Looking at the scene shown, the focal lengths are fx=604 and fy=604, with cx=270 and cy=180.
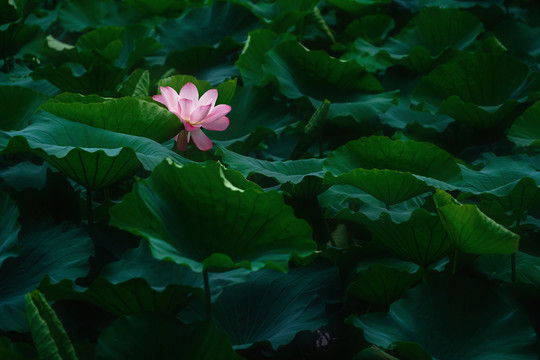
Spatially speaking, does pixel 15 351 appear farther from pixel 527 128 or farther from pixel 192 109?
pixel 527 128

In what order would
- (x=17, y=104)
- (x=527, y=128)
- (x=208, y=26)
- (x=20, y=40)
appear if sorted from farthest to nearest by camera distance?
(x=208, y=26), (x=20, y=40), (x=527, y=128), (x=17, y=104)

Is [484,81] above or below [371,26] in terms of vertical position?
above

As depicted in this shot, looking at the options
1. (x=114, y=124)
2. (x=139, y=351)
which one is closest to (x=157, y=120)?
(x=114, y=124)

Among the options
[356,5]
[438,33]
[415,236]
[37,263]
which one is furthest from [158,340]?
[356,5]

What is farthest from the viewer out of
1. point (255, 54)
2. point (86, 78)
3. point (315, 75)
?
point (255, 54)

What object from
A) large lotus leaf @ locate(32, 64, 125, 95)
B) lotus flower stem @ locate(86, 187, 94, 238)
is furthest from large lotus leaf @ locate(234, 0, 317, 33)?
lotus flower stem @ locate(86, 187, 94, 238)

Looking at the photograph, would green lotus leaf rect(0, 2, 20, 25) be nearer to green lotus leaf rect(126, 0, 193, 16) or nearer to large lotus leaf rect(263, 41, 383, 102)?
green lotus leaf rect(126, 0, 193, 16)
